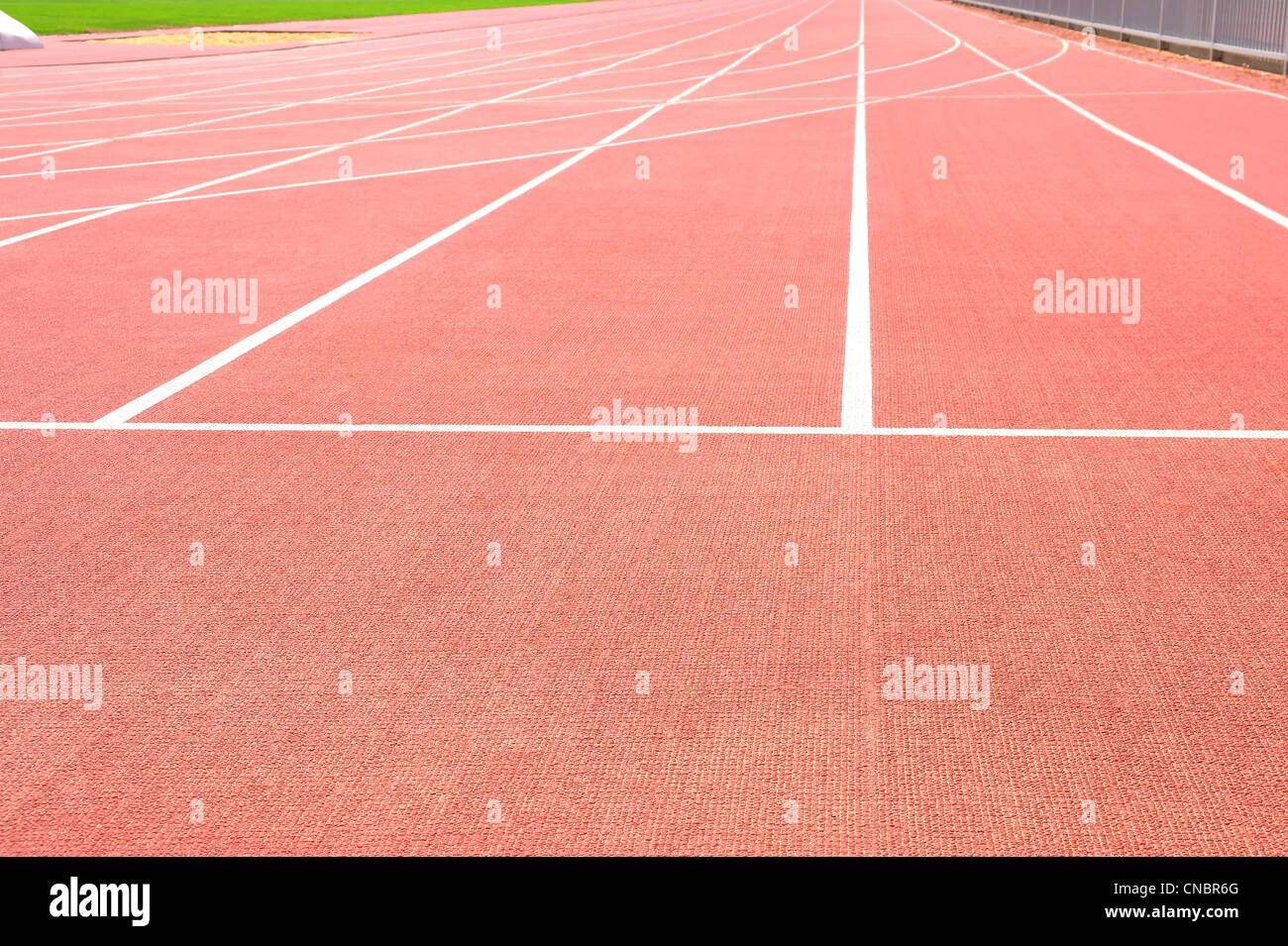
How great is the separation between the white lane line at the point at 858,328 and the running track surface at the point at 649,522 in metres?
0.05

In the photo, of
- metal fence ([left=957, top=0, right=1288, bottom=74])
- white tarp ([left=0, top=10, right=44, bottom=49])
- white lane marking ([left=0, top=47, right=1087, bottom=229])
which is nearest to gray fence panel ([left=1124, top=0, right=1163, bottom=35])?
metal fence ([left=957, top=0, right=1288, bottom=74])

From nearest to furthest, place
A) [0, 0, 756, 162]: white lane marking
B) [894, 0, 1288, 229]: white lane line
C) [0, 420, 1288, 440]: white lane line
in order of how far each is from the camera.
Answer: [0, 420, 1288, 440]: white lane line, [894, 0, 1288, 229]: white lane line, [0, 0, 756, 162]: white lane marking

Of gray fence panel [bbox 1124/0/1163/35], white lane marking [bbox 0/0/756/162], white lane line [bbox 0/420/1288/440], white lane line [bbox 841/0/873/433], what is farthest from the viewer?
gray fence panel [bbox 1124/0/1163/35]

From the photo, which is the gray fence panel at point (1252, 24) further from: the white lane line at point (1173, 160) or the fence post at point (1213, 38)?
the white lane line at point (1173, 160)

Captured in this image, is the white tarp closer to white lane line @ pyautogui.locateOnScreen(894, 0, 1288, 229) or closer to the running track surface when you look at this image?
white lane line @ pyautogui.locateOnScreen(894, 0, 1288, 229)

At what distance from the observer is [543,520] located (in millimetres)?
6000

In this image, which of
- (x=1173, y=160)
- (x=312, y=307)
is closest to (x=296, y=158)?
(x=312, y=307)

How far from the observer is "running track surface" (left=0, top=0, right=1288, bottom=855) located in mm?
4062

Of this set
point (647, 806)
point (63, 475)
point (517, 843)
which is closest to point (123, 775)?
point (517, 843)

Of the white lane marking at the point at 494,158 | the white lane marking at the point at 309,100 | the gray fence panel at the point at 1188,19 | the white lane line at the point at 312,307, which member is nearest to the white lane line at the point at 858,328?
the white lane line at the point at 312,307

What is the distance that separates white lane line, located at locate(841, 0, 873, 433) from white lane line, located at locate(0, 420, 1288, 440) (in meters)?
0.29

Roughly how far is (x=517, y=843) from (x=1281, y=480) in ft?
13.2

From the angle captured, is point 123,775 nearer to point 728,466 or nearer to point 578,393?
point 728,466

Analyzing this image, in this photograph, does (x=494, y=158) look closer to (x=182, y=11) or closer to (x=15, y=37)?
(x=15, y=37)
